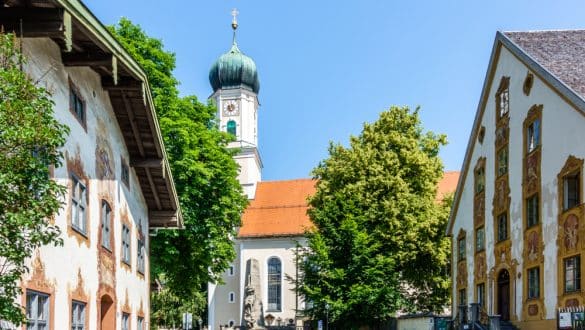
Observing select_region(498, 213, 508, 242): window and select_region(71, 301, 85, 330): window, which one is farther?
select_region(498, 213, 508, 242): window

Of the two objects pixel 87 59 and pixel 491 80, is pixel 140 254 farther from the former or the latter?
pixel 491 80

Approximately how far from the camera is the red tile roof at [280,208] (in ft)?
234

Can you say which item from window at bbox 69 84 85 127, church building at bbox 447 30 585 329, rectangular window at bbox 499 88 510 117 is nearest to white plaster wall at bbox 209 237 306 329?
church building at bbox 447 30 585 329

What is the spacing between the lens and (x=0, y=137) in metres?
7.32

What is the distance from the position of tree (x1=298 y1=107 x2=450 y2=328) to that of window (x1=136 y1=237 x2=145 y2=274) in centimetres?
1914

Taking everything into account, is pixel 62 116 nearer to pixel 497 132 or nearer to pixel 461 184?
pixel 497 132

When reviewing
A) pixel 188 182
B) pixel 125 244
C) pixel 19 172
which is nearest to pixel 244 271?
pixel 188 182

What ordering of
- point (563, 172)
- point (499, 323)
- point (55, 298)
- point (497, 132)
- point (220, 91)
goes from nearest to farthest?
point (55, 298) → point (563, 172) → point (499, 323) → point (497, 132) → point (220, 91)

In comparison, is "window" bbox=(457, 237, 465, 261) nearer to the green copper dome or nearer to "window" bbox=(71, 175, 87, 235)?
"window" bbox=(71, 175, 87, 235)

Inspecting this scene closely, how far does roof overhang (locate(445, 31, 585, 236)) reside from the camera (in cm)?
2015

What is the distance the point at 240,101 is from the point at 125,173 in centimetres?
6179

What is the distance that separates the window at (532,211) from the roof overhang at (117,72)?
10.8 meters

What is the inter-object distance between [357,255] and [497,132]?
14.2m

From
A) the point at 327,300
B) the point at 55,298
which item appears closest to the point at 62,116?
the point at 55,298
